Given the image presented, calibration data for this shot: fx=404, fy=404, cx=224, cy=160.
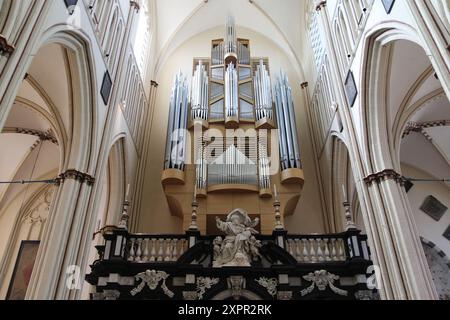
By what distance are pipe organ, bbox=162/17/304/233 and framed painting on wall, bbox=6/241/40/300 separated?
4.74m

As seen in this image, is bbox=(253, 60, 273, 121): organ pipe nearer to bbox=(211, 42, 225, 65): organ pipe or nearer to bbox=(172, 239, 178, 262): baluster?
bbox=(211, 42, 225, 65): organ pipe

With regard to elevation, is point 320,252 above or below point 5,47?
below

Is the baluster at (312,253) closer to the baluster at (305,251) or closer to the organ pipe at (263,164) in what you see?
the baluster at (305,251)

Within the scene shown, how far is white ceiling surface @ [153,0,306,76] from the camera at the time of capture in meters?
15.9

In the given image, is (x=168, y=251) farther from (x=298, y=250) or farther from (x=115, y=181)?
(x=115, y=181)

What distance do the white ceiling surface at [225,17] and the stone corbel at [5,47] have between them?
10477 millimetres

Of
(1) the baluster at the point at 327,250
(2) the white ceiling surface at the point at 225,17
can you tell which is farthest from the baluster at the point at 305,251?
(2) the white ceiling surface at the point at 225,17

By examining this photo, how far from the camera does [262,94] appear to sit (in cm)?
1362

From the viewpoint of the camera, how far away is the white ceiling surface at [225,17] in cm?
1593

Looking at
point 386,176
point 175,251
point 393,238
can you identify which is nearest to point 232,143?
point 175,251

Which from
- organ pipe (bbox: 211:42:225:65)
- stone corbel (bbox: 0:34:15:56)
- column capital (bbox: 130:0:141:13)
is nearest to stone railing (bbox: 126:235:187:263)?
stone corbel (bbox: 0:34:15:56)

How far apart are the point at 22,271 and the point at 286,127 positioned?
9.25 m
